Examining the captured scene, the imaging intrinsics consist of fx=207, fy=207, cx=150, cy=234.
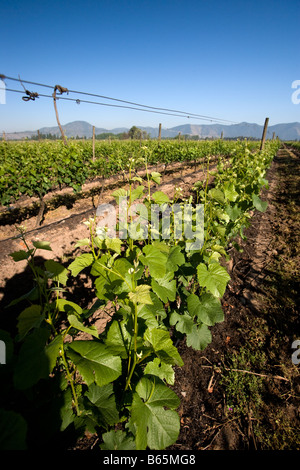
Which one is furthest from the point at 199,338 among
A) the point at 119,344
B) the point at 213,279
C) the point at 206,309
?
the point at 119,344

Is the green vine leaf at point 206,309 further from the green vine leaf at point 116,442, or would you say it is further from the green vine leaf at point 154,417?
the green vine leaf at point 116,442

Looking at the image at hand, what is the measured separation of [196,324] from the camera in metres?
2.14

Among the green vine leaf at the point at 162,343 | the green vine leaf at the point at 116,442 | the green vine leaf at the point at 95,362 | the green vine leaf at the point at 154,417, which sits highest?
the green vine leaf at the point at 95,362

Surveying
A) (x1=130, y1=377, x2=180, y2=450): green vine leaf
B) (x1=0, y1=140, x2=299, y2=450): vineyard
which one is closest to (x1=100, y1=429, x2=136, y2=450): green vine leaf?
(x1=0, y1=140, x2=299, y2=450): vineyard

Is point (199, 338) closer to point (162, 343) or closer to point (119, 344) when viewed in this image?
point (162, 343)

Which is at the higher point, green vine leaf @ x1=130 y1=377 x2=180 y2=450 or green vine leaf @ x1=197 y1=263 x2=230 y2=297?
green vine leaf @ x1=197 y1=263 x2=230 y2=297

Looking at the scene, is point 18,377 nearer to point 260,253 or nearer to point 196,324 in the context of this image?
point 196,324

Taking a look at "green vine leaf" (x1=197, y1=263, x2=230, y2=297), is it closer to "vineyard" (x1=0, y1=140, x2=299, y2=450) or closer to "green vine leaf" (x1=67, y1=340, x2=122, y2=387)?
"vineyard" (x1=0, y1=140, x2=299, y2=450)

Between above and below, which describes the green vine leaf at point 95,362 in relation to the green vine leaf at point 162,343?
above

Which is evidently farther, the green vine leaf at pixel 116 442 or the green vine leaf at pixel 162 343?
the green vine leaf at pixel 162 343

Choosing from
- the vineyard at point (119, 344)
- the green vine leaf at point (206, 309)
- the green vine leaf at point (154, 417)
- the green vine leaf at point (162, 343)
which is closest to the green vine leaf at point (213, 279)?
the vineyard at point (119, 344)

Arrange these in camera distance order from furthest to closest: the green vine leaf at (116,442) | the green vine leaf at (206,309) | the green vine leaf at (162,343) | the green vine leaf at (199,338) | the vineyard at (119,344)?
the green vine leaf at (199,338)
the green vine leaf at (206,309)
the green vine leaf at (162,343)
the green vine leaf at (116,442)
the vineyard at (119,344)
